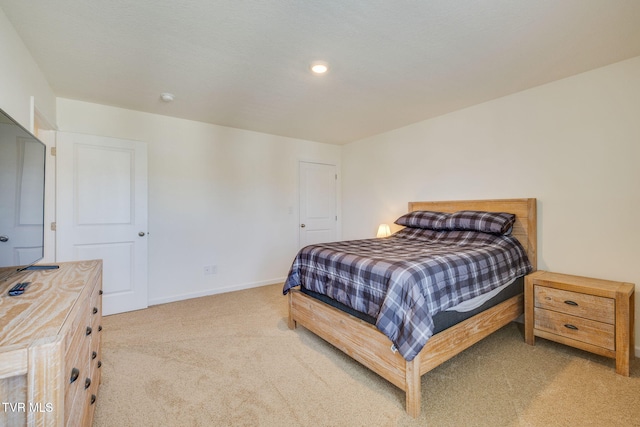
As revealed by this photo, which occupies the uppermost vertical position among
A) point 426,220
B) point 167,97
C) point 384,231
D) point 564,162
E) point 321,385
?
point 167,97

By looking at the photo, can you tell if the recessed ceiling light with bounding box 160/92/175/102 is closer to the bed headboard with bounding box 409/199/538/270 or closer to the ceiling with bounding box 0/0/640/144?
the ceiling with bounding box 0/0/640/144

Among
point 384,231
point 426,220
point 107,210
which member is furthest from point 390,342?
point 107,210

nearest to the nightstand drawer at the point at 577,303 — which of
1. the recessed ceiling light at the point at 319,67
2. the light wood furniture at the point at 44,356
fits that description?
Result: the recessed ceiling light at the point at 319,67

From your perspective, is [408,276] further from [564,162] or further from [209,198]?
[209,198]

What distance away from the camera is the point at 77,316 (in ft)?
3.21

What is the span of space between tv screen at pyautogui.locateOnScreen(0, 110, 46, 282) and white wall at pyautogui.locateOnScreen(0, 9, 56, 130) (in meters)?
0.51

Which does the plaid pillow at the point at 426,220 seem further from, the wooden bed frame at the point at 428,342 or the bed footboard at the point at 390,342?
the bed footboard at the point at 390,342

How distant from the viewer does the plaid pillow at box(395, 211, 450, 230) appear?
306 cm

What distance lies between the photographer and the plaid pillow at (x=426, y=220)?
3057mm

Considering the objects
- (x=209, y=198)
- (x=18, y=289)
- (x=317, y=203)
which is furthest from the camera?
(x=317, y=203)

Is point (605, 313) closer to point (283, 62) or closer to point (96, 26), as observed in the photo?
point (283, 62)

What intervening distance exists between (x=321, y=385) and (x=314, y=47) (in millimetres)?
2290

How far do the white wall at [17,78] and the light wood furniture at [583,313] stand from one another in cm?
394

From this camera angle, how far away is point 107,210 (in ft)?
10.1
